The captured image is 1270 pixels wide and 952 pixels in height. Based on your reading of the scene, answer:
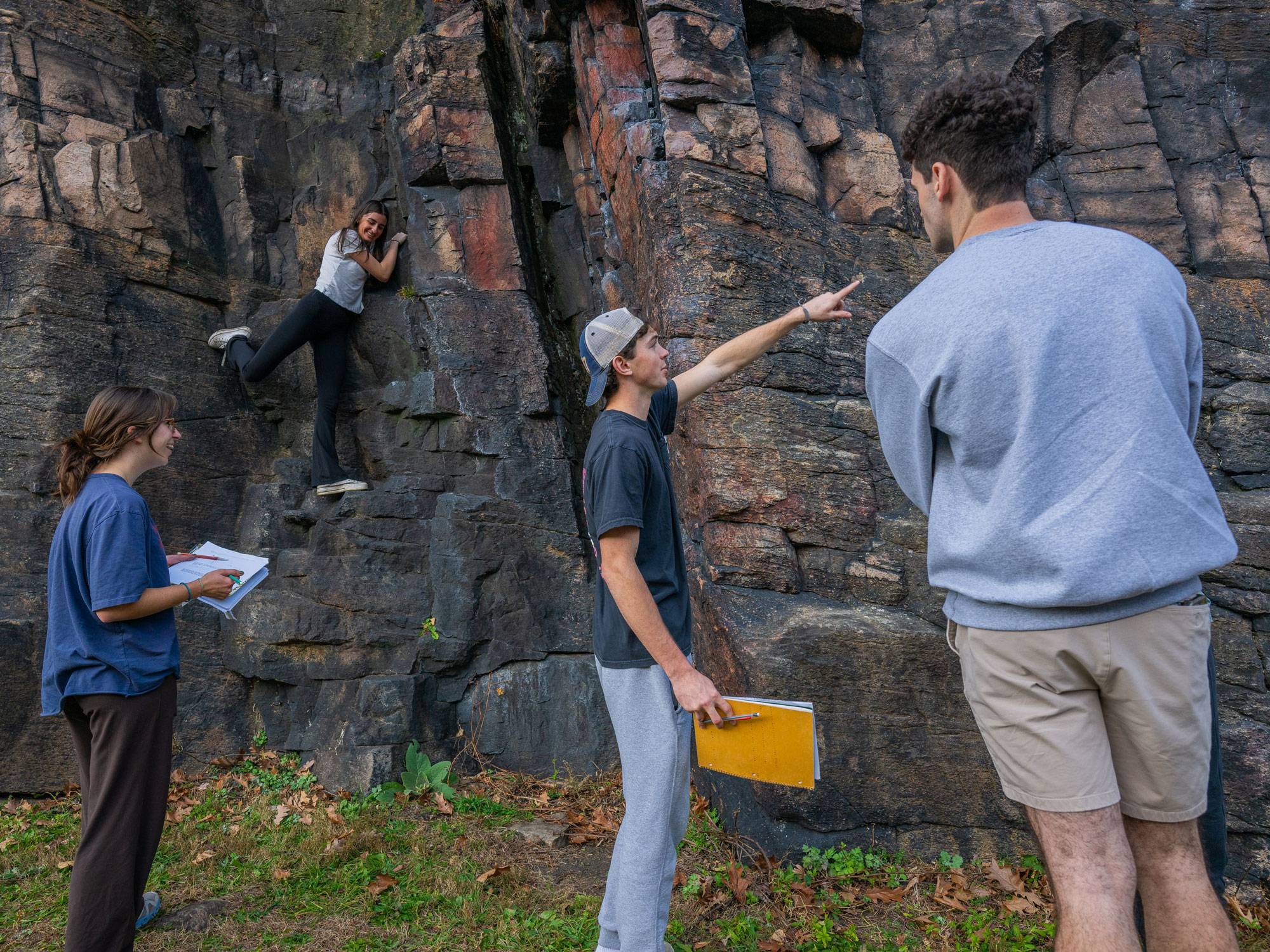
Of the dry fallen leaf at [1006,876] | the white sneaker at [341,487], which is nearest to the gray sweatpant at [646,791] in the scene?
the dry fallen leaf at [1006,876]

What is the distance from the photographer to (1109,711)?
77.5 inches

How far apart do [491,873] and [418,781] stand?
1.46m

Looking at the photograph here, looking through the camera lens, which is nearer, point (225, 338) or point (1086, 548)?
point (1086, 548)

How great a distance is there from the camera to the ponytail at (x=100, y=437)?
3477 mm

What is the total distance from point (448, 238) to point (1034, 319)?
20.7 feet

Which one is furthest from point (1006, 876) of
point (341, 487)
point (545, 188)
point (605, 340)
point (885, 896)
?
point (545, 188)

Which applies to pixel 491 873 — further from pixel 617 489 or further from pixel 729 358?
pixel 729 358

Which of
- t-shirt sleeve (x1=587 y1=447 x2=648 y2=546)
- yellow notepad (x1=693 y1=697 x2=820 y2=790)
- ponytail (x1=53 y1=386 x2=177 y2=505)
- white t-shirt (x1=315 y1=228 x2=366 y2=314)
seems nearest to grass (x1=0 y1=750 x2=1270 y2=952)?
yellow notepad (x1=693 y1=697 x2=820 y2=790)

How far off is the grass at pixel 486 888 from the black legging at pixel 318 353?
2.92 m

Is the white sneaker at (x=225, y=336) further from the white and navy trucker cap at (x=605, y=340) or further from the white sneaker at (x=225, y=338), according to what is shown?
the white and navy trucker cap at (x=605, y=340)

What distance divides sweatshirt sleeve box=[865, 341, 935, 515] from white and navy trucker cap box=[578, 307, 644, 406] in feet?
3.54

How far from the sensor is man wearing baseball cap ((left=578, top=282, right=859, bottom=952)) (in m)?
2.78

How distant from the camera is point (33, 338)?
6.59 meters

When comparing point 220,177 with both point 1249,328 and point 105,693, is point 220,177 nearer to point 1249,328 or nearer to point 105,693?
point 105,693
